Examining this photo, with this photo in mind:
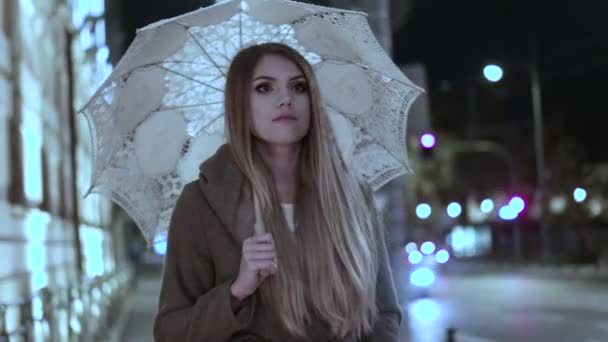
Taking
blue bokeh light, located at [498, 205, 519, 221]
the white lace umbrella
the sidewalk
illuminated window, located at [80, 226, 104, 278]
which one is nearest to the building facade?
the sidewalk

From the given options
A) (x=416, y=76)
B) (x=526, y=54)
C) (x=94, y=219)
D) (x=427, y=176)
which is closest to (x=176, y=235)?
(x=416, y=76)

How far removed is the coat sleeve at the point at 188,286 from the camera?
7.45ft

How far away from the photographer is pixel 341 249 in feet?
7.57

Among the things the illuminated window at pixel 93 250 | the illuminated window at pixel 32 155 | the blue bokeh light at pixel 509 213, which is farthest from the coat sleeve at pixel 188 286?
the illuminated window at pixel 93 250

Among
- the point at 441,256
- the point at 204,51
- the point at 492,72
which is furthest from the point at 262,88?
the point at 441,256

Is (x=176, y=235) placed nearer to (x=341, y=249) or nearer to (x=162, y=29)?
(x=341, y=249)

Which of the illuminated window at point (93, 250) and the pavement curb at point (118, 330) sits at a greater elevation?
the illuminated window at point (93, 250)

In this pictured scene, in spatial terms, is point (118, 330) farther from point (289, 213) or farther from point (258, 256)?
point (258, 256)

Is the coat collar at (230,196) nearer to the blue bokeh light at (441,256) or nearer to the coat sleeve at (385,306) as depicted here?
the coat sleeve at (385,306)

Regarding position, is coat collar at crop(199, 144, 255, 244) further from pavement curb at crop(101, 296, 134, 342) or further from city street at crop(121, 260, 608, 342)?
pavement curb at crop(101, 296, 134, 342)

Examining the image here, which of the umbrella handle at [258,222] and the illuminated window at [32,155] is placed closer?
the umbrella handle at [258,222]

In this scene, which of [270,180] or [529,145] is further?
[529,145]

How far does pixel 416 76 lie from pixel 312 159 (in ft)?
13.4

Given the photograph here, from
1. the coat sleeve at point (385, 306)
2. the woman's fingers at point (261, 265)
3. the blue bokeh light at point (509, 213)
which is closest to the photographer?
the woman's fingers at point (261, 265)
